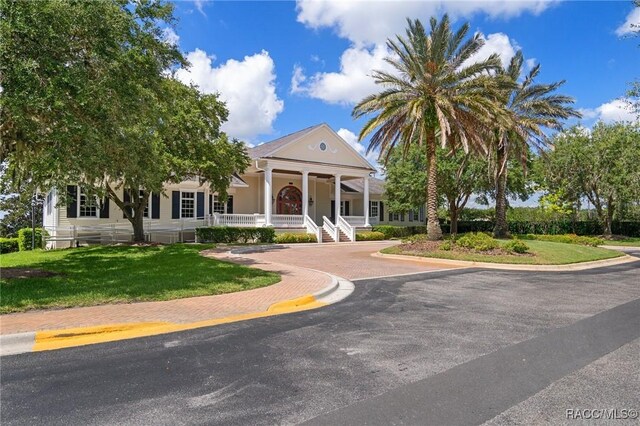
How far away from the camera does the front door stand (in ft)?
104

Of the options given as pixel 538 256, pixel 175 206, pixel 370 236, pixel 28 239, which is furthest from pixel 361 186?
pixel 28 239

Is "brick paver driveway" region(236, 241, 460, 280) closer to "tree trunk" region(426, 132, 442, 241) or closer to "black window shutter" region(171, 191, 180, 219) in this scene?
"tree trunk" region(426, 132, 442, 241)

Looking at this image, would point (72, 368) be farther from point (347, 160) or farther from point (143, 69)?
point (347, 160)

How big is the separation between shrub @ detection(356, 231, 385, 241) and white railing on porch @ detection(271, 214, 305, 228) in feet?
13.5

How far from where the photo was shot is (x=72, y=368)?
15.4ft

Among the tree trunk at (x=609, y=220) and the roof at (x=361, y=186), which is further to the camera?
the roof at (x=361, y=186)

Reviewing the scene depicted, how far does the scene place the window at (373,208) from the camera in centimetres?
3956

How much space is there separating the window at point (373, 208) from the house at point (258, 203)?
3974mm

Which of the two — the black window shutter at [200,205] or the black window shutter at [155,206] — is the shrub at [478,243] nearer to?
the black window shutter at [200,205]

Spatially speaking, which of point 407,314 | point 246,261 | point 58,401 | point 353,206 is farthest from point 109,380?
point 353,206

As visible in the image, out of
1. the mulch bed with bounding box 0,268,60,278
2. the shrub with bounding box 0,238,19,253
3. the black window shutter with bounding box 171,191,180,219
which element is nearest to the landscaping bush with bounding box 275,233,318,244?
the black window shutter with bounding box 171,191,180,219

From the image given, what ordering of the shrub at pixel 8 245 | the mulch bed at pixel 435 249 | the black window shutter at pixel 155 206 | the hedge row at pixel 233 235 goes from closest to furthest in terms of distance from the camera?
the mulch bed at pixel 435 249 < the hedge row at pixel 233 235 < the shrub at pixel 8 245 < the black window shutter at pixel 155 206

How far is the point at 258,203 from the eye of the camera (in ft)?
101

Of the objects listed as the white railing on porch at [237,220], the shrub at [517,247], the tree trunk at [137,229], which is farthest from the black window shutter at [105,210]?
the shrub at [517,247]
